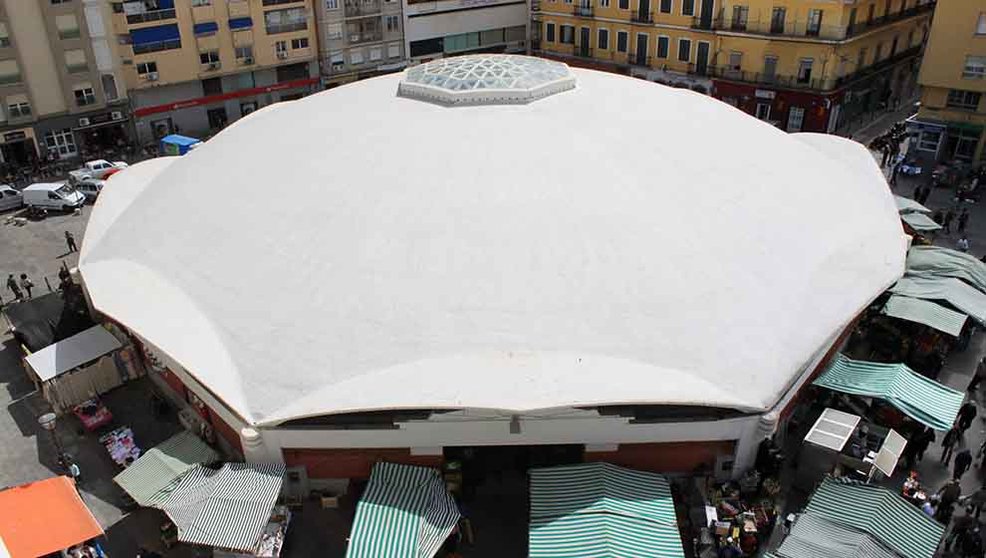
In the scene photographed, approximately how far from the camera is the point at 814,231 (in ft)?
73.6

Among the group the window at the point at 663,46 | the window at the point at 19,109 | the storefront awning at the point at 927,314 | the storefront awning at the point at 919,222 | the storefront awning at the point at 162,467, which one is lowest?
the storefront awning at the point at 162,467

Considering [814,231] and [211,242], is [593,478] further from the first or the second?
[211,242]

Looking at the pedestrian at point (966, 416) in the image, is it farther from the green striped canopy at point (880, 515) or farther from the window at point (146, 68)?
the window at point (146, 68)

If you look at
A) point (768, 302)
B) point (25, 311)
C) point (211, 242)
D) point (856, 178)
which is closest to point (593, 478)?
point (768, 302)

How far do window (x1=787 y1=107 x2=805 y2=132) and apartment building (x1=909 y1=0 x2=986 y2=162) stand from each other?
20.2 feet

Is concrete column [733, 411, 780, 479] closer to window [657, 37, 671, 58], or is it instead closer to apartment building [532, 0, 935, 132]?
apartment building [532, 0, 935, 132]

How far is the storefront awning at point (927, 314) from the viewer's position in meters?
22.8

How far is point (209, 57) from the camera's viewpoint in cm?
4862

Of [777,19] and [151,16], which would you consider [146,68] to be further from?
[777,19]

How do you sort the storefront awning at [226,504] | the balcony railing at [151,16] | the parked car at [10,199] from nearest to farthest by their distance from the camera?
1. the storefront awning at [226,504]
2. the parked car at [10,199]
3. the balcony railing at [151,16]

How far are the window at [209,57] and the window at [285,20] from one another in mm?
4032

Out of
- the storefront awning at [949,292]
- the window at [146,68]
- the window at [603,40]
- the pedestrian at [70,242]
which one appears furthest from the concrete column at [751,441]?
the window at [146,68]

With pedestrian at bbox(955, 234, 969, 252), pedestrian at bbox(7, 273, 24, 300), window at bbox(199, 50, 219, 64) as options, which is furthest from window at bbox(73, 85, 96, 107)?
pedestrian at bbox(955, 234, 969, 252)

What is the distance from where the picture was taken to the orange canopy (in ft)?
54.6
